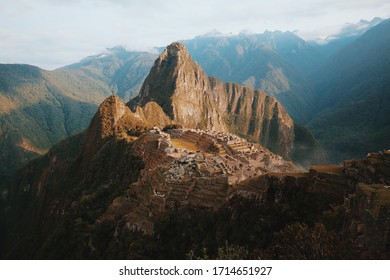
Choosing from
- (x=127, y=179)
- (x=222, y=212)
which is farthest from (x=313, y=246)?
(x=127, y=179)

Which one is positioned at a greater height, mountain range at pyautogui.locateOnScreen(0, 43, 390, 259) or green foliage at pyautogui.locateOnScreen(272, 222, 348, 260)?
green foliage at pyautogui.locateOnScreen(272, 222, 348, 260)

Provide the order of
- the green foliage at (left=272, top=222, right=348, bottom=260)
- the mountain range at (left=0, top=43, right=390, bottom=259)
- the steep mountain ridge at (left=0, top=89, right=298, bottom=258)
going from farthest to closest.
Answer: the steep mountain ridge at (left=0, top=89, right=298, bottom=258), the mountain range at (left=0, top=43, right=390, bottom=259), the green foliage at (left=272, top=222, right=348, bottom=260)

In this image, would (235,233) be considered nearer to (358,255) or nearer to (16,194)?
(358,255)

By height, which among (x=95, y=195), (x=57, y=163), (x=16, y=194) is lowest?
(x=16, y=194)

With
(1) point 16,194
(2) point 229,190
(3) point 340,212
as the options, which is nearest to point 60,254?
(2) point 229,190

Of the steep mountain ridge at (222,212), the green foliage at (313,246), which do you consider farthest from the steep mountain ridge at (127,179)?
the green foliage at (313,246)

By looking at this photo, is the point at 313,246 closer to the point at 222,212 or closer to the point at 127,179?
the point at 222,212

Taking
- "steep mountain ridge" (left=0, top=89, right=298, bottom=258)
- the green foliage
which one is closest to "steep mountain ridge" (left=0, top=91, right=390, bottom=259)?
the green foliage

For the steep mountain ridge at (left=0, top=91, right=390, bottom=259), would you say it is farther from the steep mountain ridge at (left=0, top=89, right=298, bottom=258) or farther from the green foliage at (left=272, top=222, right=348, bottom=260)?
the steep mountain ridge at (left=0, top=89, right=298, bottom=258)

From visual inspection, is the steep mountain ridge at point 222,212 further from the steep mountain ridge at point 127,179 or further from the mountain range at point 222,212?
the steep mountain ridge at point 127,179

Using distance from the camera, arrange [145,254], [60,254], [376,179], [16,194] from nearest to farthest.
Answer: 1. [376,179]
2. [145,254]
3. [60,254]
4. [16,194]

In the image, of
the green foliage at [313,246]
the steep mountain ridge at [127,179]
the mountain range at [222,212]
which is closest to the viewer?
the green foliage at [313,246]
